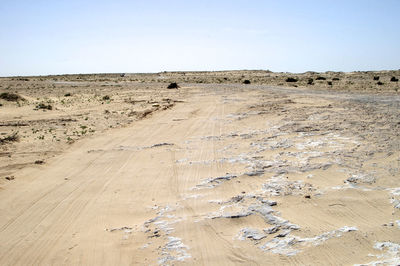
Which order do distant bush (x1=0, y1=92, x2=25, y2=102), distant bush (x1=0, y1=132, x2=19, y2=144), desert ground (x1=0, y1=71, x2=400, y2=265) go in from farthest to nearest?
distant bush (x1=0, y1=92, x2=25, y2=102) → distant bush (x1=0, y1=132, x2=19, y2=144) → desert ground (x1=0, y1=71, x2=400, y2=265)

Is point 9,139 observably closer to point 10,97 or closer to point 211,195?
point 211,195

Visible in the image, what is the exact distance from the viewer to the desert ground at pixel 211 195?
16.4 feet

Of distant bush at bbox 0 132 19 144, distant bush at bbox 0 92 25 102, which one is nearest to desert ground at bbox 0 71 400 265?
distant bush at bbox 0 132 19 144

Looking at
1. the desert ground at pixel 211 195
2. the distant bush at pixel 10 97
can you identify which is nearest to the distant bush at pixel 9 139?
the desert ground at pixel 211 195

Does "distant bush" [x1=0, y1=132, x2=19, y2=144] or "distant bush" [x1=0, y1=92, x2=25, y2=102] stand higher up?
"distant bush" [x1=0, y1=92, x2=25, y2=102]

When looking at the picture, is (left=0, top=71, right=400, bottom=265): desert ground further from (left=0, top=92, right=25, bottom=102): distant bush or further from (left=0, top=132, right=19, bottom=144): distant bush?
(left=0, top=92, right=25, bottom=102): distant bush

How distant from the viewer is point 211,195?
6.98m

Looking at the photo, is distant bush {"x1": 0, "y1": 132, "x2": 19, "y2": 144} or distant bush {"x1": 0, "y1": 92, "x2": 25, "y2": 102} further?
distant bush {"x1": 0, "y1": 92, "x2": 25, "y2": 102}

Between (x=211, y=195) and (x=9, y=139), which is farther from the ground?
(x=9, y=139)

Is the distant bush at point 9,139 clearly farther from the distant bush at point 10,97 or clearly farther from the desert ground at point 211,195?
the distant bush at point 10,97

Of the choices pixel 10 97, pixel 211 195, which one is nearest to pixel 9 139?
pixel 211 195

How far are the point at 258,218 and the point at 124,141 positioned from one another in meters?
8.10

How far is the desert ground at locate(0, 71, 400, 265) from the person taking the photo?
4.99 metres

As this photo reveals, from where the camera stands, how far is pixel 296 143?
33.1ft
